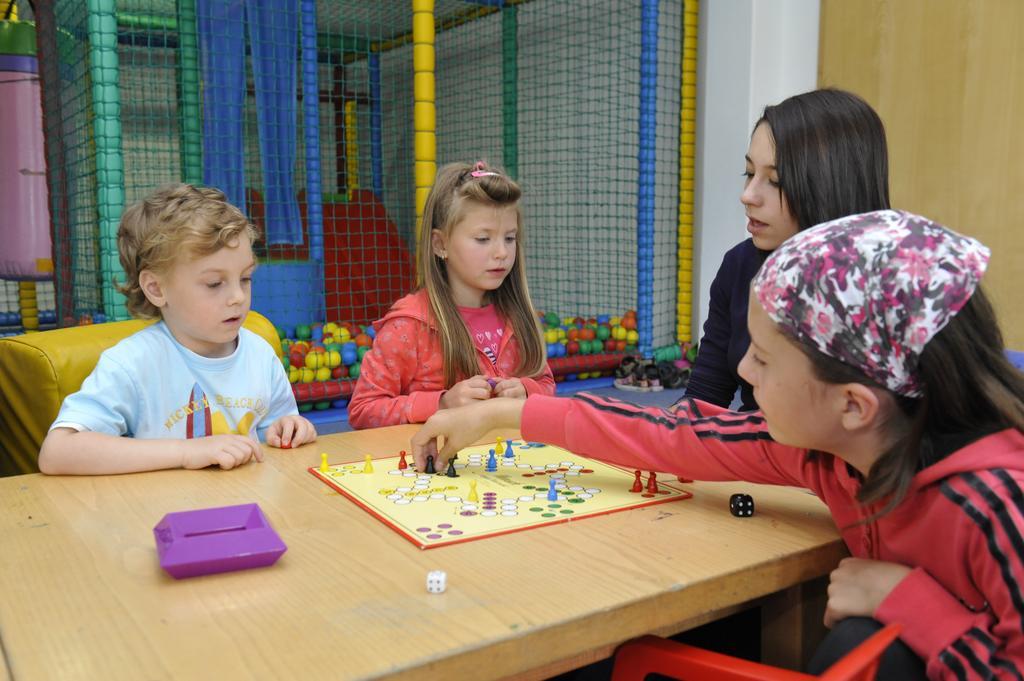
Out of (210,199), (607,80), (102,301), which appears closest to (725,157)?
(607,80)

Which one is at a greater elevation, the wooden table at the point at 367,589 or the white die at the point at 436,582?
the white die at the point at 436,582

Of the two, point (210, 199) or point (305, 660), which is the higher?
point (210, 199)

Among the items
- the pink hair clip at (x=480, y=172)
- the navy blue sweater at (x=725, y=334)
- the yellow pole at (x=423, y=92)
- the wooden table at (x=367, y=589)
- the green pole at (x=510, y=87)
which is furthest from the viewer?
the green pole at (x=510, y=87)

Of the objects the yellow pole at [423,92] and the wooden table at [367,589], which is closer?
the wooden table at [367,589]

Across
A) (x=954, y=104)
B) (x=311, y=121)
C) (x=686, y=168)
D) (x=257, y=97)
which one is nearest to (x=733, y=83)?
(x=686, y=168)

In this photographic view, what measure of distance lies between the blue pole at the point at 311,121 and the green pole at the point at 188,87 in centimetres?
43

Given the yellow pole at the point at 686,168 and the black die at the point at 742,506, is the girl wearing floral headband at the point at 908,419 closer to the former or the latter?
the black die at the point at 742,506

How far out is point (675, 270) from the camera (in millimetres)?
4371

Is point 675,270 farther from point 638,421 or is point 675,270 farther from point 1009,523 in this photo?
point 1009,523

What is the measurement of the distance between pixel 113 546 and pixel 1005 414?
0.79 meters

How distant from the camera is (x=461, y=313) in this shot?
1.72 m

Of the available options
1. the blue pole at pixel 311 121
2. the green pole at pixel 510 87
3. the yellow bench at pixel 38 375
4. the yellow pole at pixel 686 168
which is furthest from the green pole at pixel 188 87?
the yellow pole at pixel 686 168

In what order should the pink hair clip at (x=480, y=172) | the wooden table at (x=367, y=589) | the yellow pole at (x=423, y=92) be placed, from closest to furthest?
the wooden table at (x=367, y=589) → the pink hair clip at (x=480, y=172) → the yellow pole at (x=423, y=92)

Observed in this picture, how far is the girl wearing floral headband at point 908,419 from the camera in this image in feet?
2.12
